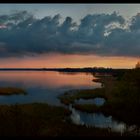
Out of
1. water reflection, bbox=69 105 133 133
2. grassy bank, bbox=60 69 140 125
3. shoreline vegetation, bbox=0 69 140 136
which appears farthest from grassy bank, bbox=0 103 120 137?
grassy bank, bbox=60 69 140 125

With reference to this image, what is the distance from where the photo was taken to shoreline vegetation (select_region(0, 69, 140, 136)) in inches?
336

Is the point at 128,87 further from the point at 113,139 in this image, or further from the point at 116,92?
the point at 113,139

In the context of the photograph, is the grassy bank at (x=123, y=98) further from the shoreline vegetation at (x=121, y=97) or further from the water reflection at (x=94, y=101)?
the water reflection at (x=94, y=101)

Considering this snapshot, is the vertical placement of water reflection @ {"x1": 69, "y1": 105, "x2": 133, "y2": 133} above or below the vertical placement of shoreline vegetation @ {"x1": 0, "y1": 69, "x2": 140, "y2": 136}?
below

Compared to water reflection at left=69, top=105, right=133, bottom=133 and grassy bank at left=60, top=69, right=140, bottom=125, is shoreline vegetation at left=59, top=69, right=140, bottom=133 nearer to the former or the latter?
grassy bank at left=60, top=69, right=140, bottom=125

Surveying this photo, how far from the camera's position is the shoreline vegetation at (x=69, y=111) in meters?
8.55

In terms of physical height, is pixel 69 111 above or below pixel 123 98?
below

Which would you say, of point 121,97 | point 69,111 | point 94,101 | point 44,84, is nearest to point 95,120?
point 69,111

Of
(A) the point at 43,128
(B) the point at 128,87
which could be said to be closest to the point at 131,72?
(B) the point at 128,87

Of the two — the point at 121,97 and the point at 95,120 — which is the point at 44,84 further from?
the point at 121,97

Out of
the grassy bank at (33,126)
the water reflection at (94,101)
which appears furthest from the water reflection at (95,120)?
the grassy bank at (33,126)

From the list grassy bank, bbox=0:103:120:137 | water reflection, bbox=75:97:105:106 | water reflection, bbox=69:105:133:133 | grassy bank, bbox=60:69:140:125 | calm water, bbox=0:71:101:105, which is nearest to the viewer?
grassy bank, bbox=0:103:120:137

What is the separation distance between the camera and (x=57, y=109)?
12352 millimetres

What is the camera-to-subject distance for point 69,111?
43.8 feet
